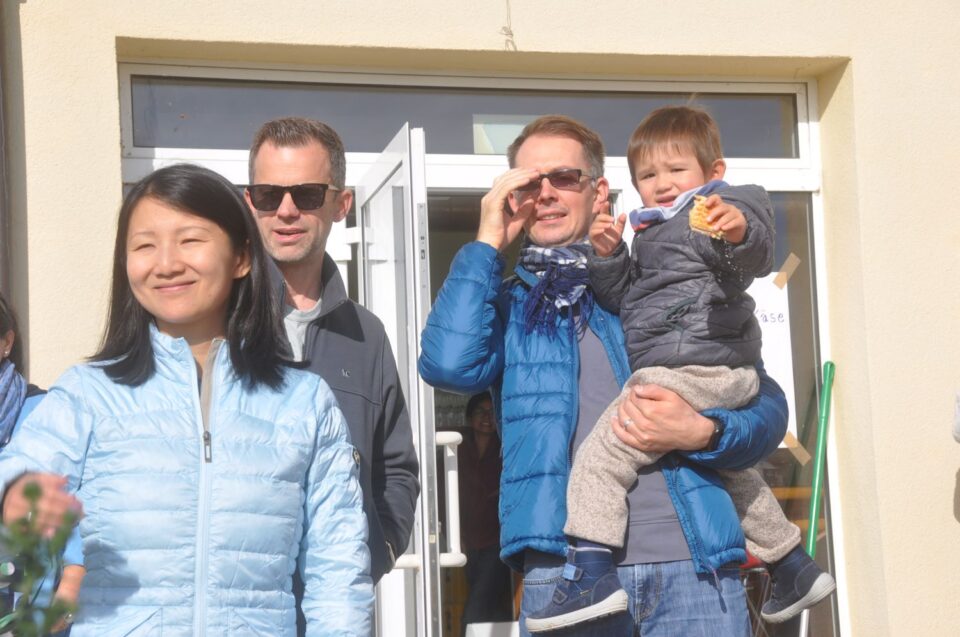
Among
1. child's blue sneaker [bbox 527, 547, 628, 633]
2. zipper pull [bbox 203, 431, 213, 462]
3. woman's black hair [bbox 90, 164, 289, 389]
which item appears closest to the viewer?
zipper pull [bbox 203, 431, 213, 462]

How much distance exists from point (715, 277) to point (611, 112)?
2573 mm

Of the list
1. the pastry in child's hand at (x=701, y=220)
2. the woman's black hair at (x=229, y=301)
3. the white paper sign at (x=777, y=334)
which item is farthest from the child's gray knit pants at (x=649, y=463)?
the white paper sign at (x=777, y=334)

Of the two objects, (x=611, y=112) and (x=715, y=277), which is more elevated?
(x=611, y=112)

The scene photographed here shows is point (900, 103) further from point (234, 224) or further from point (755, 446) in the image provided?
point (234, 224)

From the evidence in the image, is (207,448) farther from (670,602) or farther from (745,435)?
(745,435)

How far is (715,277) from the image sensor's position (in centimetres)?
300

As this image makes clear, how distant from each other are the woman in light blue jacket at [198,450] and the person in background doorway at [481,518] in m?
2.75

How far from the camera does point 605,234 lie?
3.02 meters

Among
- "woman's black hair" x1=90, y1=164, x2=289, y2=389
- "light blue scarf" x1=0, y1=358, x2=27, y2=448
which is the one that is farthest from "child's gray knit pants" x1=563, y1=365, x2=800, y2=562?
"light blue scarf" x1=0, y1=358, x2=27, y2=448

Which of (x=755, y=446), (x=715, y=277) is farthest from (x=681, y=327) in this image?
(x=755, y=446)

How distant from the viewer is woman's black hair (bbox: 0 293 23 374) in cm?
324

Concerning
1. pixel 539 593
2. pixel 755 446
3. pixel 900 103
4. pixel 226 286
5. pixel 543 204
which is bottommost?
pixel 539 593

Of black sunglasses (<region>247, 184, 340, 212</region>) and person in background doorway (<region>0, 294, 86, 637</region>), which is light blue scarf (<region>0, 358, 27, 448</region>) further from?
black sunglasses (<region>247, 184, 340, 212</region>)

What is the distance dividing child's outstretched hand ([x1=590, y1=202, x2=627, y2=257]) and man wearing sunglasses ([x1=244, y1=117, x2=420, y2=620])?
604 millimetres
